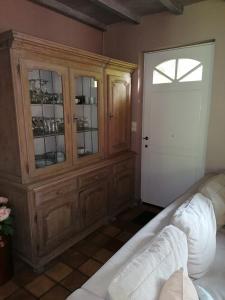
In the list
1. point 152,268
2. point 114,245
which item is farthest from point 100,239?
point 152,268

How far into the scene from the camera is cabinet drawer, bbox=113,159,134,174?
2.84 meters

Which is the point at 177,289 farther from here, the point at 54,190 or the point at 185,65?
the point at 185,65

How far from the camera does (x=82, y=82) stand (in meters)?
2.36

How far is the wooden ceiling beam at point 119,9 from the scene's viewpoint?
2325 millimetres

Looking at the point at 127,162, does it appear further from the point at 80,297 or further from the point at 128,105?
the point at 80,297

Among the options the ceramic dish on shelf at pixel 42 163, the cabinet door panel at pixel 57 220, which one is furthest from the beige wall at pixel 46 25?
→ the cabinet door panel at pixel 57 220

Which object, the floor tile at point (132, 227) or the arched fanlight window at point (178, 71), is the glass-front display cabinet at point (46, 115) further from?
the arched fanlight window at point (178, 71)

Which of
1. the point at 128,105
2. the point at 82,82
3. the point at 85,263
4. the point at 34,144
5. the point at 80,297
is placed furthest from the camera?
the point at 128,105

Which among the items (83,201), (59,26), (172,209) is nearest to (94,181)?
(83,201)

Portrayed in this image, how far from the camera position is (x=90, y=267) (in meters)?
2.09

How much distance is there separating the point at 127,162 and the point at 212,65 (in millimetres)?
1500

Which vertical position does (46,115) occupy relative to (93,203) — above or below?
above

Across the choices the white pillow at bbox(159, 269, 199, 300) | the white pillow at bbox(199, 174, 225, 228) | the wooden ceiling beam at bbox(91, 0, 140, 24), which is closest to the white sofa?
the white pillow at bbox(199, 174, 225, 228)

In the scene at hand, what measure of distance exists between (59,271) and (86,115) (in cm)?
156
